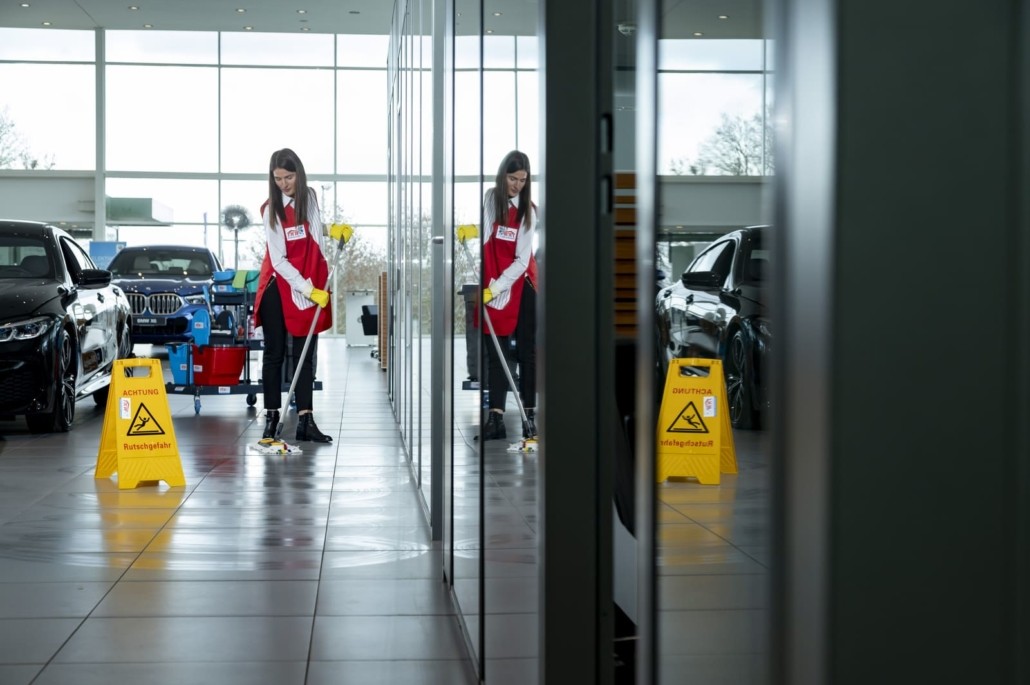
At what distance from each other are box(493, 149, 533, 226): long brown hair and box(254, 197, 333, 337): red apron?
4.85m

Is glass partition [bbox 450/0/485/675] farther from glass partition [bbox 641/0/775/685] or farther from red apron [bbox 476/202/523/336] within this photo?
glass partition [bbox 641/0/775/685]

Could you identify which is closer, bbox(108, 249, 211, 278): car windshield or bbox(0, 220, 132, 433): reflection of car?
bbox(0, 220, 132, 433): reflection of car

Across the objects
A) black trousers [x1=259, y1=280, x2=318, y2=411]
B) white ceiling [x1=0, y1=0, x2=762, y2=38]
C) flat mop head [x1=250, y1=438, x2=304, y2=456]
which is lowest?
flat mop head [x1=250, y1=438, x2=304, y2=456]

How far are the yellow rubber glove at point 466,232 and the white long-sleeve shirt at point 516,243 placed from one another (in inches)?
9.0

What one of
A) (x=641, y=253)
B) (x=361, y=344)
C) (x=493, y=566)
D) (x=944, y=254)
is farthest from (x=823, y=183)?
(x=361, y=344)

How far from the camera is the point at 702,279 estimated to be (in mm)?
912

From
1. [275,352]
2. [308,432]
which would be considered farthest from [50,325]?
[308,432]

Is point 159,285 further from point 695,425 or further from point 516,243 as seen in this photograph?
point 695,425

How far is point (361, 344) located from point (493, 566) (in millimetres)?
18955

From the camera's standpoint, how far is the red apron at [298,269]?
721cm

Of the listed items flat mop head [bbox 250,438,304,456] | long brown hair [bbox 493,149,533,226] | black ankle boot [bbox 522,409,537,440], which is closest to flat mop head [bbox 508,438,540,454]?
black ankle boot [bbox 522,409,537,440]

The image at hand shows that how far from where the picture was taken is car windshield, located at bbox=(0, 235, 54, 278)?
27.3 ft

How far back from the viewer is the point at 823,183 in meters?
0.57

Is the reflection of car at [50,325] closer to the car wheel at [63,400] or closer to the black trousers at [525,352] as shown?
the car wheel at [63,400]
